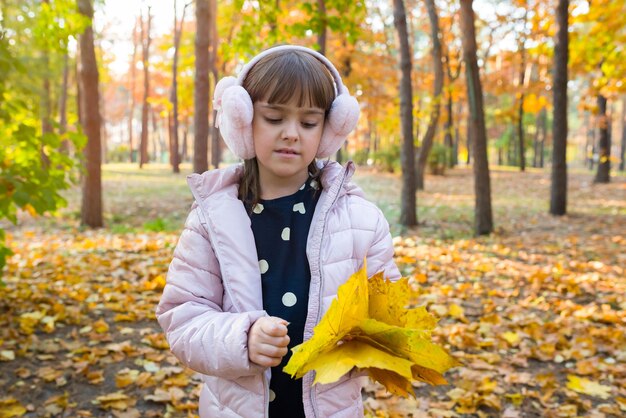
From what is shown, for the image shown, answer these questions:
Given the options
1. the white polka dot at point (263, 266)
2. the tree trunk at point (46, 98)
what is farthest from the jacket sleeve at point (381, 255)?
the tree trunk at point (46, 98)

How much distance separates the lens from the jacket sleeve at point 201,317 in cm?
136

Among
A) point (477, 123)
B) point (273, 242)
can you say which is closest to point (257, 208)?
point (273, 242)

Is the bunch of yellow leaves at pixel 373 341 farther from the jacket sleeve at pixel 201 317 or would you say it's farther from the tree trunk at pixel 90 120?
the tree trunk at pixel 90 120

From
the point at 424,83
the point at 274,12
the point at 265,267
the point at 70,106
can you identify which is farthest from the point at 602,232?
the point at 70,106

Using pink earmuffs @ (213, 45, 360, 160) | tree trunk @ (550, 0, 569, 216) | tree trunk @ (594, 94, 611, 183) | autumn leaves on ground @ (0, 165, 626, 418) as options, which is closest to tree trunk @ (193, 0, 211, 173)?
autumn leaves on ground @ (0, 165, 626, 418)

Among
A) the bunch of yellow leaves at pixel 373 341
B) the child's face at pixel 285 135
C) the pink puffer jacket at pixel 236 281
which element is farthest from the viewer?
the child's face at pixel 285 135

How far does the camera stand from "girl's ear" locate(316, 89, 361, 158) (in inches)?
63.8

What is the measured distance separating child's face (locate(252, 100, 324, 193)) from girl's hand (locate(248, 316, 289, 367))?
0.48m

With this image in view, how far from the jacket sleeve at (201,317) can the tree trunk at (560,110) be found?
9.24 m

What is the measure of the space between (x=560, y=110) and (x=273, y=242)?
364 inches

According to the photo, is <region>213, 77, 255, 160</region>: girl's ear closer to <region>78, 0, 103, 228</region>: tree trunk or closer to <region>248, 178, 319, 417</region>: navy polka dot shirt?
<region>248, 178, 319, 417</region>: navy polka dot shirt

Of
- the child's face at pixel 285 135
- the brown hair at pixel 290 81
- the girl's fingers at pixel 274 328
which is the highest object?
the brown hair at pixel 290 81

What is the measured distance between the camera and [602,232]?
791 centimetres

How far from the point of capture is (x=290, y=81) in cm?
151
